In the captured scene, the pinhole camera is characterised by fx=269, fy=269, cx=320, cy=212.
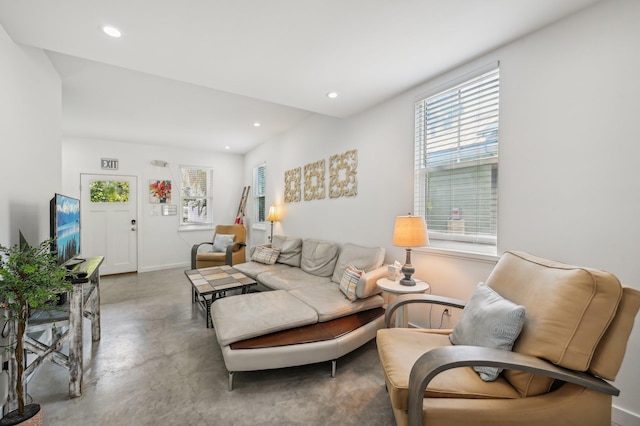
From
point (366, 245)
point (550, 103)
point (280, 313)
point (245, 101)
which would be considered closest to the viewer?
point (550, 103)

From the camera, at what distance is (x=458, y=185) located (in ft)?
7.62

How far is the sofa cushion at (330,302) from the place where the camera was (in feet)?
7.46

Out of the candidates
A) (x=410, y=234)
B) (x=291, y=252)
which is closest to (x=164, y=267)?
(x=291, y=252)

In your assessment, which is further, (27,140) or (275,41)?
(27,140)

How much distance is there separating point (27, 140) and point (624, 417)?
4.25 metres

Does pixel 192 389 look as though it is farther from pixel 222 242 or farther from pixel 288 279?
pixel 222 242

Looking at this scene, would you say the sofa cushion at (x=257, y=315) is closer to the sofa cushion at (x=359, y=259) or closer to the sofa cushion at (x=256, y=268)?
the sofa cushion at (x=359, y=259)

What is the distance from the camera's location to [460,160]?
2285mm

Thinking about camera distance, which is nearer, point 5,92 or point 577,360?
point 577,360

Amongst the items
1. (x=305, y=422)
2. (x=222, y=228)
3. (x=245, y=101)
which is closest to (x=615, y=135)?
(x=305, y=422)

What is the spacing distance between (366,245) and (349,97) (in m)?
1.65

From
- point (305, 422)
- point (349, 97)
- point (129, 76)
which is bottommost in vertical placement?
point (305, 422)

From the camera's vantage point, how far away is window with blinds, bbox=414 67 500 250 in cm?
210

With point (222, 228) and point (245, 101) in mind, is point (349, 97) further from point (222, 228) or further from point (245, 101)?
point (222, 228)
